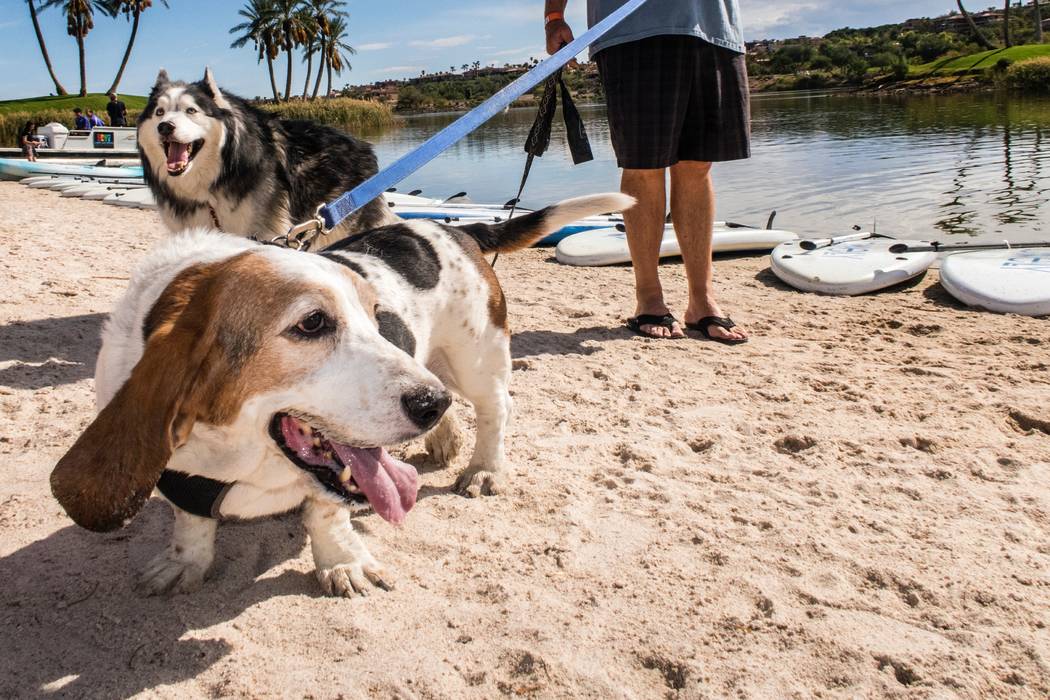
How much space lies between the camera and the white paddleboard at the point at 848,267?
638 centimetres

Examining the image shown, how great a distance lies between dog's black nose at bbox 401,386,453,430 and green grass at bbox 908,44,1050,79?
5141cm

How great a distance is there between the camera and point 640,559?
268cm

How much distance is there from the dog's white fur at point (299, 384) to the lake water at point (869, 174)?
15.2 feet

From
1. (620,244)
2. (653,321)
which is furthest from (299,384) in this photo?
(620,244)

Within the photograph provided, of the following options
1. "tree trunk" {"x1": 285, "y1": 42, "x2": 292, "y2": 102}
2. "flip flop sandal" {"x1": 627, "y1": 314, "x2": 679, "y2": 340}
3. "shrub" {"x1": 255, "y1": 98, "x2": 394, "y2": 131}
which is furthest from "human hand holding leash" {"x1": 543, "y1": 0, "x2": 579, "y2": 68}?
"tree trunk" {"x1": 285, "y1": 42, "x2": 292, "y2": 102}

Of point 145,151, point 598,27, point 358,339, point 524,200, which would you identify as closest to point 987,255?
point 598,27

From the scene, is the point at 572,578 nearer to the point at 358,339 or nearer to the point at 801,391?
the point at 358,339

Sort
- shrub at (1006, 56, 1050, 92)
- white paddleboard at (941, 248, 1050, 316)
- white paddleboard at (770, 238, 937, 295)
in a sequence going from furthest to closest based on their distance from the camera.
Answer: shrub at (1006, 56, 1050, 92)
white paddleboard at (770, 238, 937, 295)
white paddleboard at (941, 248, 1050, 316)

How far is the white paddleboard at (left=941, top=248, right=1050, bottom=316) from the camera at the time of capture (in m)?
5.42

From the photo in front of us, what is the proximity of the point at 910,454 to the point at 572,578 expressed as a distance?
1768 mm

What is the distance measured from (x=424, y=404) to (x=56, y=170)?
1832 centimetres

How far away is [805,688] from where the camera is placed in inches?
80.6

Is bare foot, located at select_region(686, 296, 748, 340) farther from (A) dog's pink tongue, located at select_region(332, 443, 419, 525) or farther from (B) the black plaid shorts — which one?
(A) dog's pink tongue, located at select_region(332, 443, 419, 525)

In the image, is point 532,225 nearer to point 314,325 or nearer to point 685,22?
point 314,325
